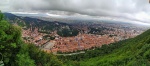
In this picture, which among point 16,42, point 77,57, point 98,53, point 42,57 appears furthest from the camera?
point 98,53

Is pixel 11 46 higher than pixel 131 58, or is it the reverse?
pixel 11 46

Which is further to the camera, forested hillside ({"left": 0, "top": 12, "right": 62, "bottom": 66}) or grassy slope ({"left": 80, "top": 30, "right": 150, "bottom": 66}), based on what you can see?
grassy slope ({"left": 80, "top": 30, "right": 150, "bottom": 66})

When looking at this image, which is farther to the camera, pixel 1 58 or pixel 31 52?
pixel 31 52

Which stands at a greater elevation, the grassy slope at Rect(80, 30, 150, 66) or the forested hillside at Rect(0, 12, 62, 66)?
the forested hillside at Rect(0, 12, 62, 66)

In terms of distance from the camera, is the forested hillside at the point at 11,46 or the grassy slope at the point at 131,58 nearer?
the forested hillside at the point at 11,46

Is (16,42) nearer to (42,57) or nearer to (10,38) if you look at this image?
(10,38)

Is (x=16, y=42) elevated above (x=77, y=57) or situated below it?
above

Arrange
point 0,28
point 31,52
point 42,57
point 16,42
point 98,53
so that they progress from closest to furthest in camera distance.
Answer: point 0,28, point 16,42, point 31,52, point 42,57, point 98,53

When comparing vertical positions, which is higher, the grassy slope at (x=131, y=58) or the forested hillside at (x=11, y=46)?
the forested hillside at (x=11, y=46)

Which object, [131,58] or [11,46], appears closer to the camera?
[11,46]

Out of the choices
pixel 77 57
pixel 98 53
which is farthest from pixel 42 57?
pixel 98 53

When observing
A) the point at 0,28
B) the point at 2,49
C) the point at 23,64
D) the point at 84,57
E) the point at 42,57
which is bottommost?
the point at 84,57
